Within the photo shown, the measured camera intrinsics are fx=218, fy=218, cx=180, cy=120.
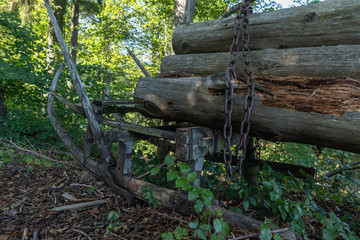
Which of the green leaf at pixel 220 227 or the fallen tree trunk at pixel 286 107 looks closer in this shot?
the green leaf at pixel 220 227

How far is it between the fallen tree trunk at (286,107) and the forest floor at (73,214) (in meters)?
1.00

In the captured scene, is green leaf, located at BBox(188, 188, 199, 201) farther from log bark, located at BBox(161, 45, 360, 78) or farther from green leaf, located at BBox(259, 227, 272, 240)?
log bark, located at BBox(161, 45, 360, 78)

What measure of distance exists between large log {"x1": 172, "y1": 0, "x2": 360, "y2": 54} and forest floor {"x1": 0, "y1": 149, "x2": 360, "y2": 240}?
196cm

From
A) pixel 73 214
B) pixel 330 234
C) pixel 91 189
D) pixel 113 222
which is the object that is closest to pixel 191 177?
pixel 330 234

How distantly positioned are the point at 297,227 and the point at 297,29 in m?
1.97

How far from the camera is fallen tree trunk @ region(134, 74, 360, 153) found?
175cm

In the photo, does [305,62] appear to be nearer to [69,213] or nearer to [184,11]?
[69,213]

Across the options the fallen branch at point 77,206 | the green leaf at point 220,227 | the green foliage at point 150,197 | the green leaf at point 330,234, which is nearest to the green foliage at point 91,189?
the fallen branch at point 77,206

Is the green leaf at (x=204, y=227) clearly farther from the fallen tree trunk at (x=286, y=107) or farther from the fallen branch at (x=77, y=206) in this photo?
the fallen branch at (x=77, y=206)

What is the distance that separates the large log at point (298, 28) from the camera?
202cm

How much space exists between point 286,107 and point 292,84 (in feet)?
0.79

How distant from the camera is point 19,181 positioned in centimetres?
369

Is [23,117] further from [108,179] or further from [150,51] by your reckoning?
[150,51]

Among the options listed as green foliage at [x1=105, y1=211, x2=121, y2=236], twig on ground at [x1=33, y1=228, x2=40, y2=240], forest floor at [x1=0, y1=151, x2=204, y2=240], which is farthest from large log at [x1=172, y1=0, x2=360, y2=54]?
twig on ground at [x1=33, y1=228, x2=40, y2=240]
